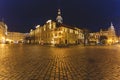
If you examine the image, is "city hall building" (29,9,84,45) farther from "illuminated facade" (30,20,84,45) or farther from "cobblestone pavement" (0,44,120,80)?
"cobblestone pavement" (0,44,120,80)

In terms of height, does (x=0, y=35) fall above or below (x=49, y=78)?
above

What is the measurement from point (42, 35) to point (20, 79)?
111463 mm

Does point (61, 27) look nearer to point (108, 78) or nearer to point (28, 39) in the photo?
point (28, 39)

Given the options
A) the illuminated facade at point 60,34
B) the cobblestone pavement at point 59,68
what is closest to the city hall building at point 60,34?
the illuminated facade at point 60,34

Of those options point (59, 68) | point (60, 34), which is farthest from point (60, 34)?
point (59, 68)

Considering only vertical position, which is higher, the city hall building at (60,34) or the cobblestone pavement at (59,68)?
the city hall building at (60,34)

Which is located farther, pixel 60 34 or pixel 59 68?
pixel 60 34

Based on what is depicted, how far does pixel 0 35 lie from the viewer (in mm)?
130000

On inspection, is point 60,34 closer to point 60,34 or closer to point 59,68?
point 60,34

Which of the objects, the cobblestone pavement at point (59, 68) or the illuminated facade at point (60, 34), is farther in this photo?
the illuminated facade at point (60, 34)

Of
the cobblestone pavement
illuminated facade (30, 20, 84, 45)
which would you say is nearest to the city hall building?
illuminated facade (30, 20, 84, 45)

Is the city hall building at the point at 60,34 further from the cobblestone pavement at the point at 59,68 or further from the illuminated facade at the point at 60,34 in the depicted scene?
the cobblestone pavement at the point at 59,68

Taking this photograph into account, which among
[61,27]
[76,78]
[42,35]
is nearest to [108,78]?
[76,78]

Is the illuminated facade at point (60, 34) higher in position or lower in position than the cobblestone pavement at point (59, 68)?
higher
